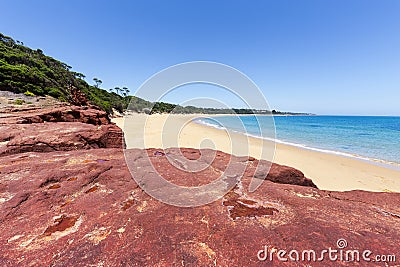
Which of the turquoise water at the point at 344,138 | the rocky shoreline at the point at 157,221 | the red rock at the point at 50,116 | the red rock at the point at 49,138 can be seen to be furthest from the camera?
the turquoise water at the point at 344,138

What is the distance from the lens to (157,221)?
2148 mm

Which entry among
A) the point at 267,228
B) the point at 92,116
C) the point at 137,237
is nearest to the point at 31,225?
the point at 137,237

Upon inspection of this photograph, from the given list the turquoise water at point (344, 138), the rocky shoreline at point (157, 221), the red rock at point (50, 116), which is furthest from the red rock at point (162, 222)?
the turquoise water at point (344, 138)

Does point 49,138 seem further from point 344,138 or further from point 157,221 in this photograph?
point 344,138

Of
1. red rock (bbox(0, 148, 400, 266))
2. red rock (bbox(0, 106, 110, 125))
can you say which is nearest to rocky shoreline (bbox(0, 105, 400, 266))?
red rock (bbox(0, 148, 400, 266))

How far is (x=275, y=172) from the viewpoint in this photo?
4.34m

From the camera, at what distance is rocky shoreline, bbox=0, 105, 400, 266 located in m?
1.70

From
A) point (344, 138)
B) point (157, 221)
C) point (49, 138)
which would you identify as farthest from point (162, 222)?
point (344, 138)

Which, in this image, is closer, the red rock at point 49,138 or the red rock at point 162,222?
the red rock at point 162,222

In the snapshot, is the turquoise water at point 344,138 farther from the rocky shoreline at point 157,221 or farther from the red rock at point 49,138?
the rocky shoreline at point 157,221

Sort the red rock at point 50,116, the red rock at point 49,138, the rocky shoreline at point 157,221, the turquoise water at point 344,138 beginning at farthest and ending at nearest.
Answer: the turquoise water at point 344,138, the red rock at point 50,116, the red rock at point 49,138, the rocky shoreline at point 157,221

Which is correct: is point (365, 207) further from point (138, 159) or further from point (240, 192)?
point (138, 159)

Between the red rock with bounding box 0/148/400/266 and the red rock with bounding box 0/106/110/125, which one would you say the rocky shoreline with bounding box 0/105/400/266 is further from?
the red rock with bounding box 0/106/110/125

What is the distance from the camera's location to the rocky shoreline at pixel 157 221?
1698 mm
